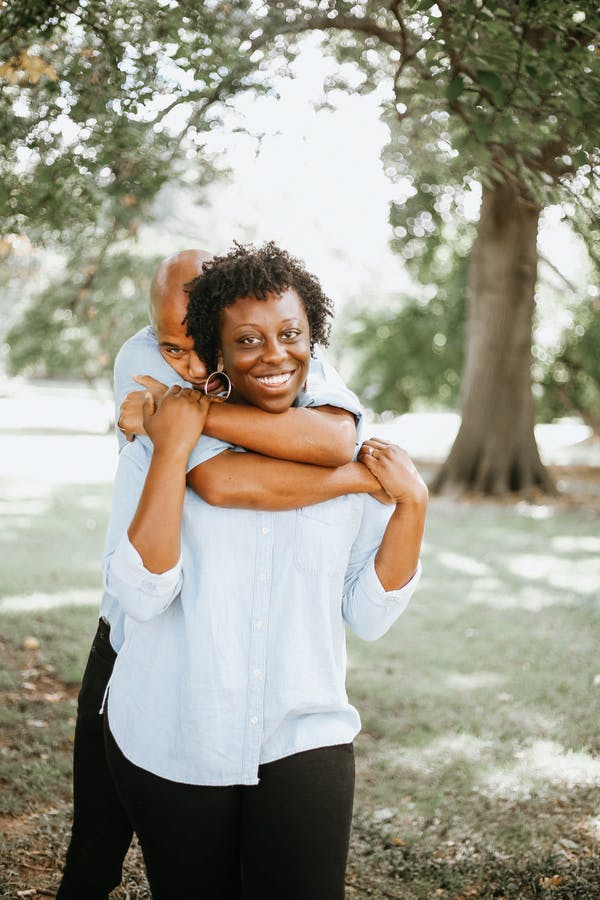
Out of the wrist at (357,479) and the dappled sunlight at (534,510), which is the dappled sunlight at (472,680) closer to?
the wrist at (357,479)

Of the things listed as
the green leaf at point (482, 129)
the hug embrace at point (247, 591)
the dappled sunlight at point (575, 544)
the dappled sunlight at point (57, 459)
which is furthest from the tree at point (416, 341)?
the hug embrace at point (247, 591)

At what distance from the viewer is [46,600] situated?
793 centimetres

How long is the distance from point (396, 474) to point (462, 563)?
25.5 ft

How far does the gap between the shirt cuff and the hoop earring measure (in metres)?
0.56

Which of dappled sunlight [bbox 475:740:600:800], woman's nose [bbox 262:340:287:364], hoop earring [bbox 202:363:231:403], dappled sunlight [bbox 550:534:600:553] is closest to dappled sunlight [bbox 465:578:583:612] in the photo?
dappled sunlight [bbox 550:534:600:553]

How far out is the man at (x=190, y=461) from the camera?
85.9 inches

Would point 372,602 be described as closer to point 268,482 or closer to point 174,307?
point 268,482

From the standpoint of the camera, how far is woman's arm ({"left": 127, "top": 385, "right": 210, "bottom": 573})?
6.64ft

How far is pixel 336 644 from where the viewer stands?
2.23 metres

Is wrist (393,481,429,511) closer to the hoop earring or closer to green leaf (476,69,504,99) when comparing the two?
the hoop earring

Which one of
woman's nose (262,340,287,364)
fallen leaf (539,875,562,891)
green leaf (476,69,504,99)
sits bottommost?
fallen leaf (539,875,562,891)

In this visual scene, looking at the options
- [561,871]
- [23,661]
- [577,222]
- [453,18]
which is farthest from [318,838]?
[23,661]

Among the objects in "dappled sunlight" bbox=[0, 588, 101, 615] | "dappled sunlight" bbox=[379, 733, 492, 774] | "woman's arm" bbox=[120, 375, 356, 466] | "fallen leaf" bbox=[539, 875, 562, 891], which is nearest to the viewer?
"woman's arm" bbox=[120, 375, 356, 466]

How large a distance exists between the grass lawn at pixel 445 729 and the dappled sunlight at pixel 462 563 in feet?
0.13
